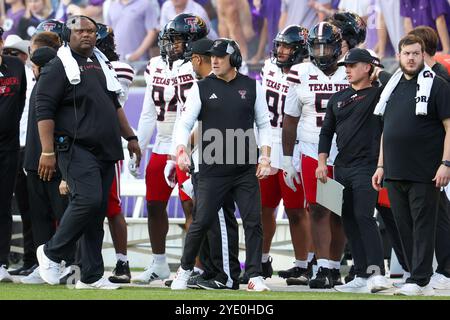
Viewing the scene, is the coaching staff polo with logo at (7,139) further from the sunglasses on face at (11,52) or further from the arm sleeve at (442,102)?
the arm sleeve at (442,102)

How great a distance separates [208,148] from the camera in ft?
33.4

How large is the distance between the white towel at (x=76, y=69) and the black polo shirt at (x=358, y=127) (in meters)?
1.77

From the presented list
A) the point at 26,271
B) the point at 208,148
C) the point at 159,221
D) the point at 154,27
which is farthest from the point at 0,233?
the point at 154,27

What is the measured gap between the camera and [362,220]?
10250 mm

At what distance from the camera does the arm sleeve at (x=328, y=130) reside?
10.5 meters

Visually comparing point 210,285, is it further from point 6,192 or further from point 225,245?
point 6,192

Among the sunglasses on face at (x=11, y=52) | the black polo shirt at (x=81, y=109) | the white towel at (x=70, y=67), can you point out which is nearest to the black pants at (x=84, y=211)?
the black polo shirt at (x=81, y=109)

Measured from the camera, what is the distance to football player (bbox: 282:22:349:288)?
35.7 ft

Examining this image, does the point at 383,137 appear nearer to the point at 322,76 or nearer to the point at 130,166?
the point at 322,76

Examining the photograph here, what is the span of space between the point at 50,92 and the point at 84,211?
930 millimetres

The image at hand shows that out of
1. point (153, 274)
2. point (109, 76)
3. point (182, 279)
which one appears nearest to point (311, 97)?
point (109, 76)

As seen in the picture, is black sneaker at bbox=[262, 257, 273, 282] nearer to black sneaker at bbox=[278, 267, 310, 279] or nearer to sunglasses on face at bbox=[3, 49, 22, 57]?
black sneaker at bbox=[278, 267, 310, 279]

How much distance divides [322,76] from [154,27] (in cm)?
463
